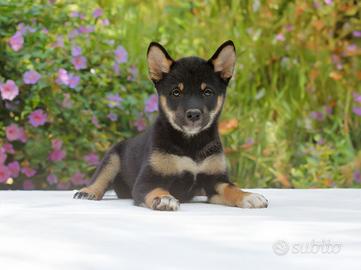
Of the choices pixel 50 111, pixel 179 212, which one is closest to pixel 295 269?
pixel 179 212

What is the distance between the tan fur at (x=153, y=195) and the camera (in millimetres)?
4258

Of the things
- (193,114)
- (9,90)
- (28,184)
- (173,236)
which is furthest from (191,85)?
(28,184)

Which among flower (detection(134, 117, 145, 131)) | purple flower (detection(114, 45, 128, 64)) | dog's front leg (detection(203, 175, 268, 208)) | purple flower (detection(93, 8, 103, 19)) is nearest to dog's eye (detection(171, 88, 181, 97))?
dog's front leg (detection(203, 175, 268, 208))

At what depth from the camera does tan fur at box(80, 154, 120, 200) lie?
16.6 ft

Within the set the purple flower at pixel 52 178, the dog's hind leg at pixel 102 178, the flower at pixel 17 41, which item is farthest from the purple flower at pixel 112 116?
the dog's hind leg at pixel 102 178

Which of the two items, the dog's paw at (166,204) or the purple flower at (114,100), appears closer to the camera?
the dog's paw at (166,204)

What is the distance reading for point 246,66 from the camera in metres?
7.75

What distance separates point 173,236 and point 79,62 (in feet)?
11.9

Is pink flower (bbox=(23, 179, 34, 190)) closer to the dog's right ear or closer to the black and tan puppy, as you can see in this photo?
the black and tan puppy

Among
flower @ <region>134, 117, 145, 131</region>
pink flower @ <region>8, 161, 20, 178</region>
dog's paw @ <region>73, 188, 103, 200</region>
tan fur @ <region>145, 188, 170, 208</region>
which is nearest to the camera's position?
tan fur @ <region>145, 188, 170, 208</region>

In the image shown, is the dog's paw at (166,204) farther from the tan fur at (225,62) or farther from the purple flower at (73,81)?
the purple flower at (73,81)

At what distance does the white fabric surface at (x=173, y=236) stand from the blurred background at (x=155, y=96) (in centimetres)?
201

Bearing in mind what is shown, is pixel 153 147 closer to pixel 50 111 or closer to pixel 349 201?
pixel 349 201

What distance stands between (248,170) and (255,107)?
778 millimetres
